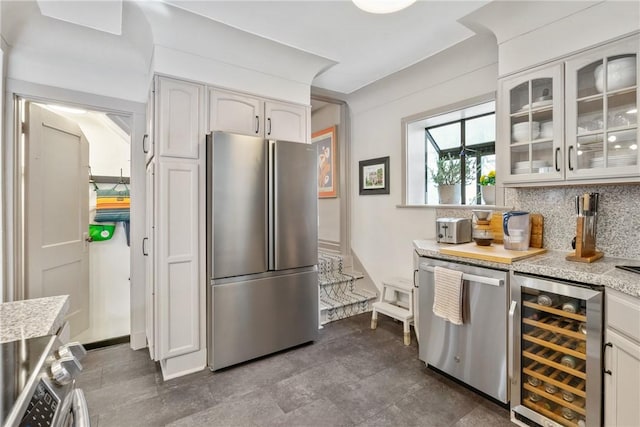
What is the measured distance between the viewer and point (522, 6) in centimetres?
193

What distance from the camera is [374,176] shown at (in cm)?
362

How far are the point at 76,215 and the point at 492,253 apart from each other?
3.76 meters

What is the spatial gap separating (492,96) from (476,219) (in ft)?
3.52

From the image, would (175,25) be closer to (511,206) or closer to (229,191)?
(229,191)

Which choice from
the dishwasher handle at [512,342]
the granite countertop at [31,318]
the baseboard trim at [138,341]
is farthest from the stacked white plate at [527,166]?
the baseboard trim at [138,341]

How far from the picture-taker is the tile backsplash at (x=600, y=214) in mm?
1802

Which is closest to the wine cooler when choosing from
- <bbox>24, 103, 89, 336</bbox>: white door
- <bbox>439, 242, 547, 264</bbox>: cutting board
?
<bbox>439, 242, 547, 264</bbox>: cutting board

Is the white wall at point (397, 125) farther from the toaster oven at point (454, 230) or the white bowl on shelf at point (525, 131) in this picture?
the white bowl on shelf at point (525, 131)

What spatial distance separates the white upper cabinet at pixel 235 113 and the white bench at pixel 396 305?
2024 millimetres

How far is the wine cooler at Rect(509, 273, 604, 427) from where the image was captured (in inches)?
57.7

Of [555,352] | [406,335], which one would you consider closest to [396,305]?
[406,335]

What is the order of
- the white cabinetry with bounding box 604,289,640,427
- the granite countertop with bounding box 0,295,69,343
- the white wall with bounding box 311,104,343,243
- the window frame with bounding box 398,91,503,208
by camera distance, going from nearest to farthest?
the granite countertop with bounding box 0,295,69,343
the white cabinetry with bounding box 604,289,640,427
the window frame with bounding box 398,91,503,208
the white wall with bounding box 311,104,343,243

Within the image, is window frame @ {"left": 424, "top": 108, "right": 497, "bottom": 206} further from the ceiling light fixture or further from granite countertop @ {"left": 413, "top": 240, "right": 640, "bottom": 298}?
the ceiling light fixture

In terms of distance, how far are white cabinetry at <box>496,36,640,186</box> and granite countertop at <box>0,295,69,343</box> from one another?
103 inches
